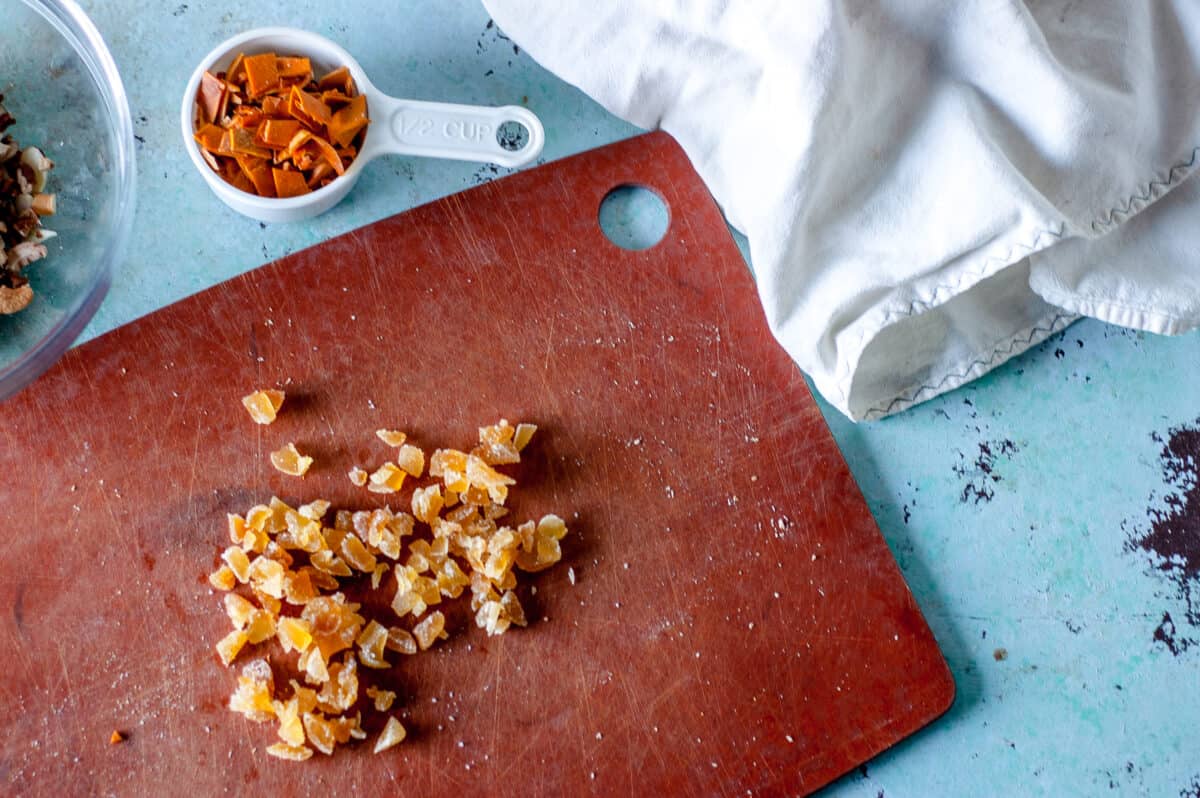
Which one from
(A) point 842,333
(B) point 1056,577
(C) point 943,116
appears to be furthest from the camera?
Answer: (B) point 1056,577

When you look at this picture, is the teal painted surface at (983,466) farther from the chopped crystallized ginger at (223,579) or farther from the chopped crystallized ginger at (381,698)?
the chopped crystallized ginger at (381,698)

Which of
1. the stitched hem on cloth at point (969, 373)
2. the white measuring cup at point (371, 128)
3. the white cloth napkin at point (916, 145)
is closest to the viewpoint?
the white cloth napkin at point (916, 145)

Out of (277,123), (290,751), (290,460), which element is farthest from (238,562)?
(277,123)

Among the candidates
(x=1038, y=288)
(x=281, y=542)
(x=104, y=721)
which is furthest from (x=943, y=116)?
(x=104, y=721)

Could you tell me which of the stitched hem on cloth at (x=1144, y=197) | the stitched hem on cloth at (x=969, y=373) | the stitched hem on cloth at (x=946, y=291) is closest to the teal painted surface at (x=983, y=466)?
the stitched hem on cloth at (x=969, y=373)

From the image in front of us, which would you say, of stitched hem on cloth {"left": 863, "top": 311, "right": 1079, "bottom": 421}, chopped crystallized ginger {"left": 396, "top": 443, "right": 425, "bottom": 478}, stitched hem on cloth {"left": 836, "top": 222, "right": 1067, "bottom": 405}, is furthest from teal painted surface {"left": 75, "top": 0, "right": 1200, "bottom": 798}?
chopped crystallized ginger {"left": 396, "top": 443, "right": 425, "bottom": 478}

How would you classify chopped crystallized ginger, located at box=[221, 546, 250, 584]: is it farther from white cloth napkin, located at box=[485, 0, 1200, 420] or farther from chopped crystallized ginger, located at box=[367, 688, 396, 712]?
white cloth napkin, located at box=[485, 0, 1200, 420]

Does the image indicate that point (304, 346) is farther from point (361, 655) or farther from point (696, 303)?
point (696, 303)
